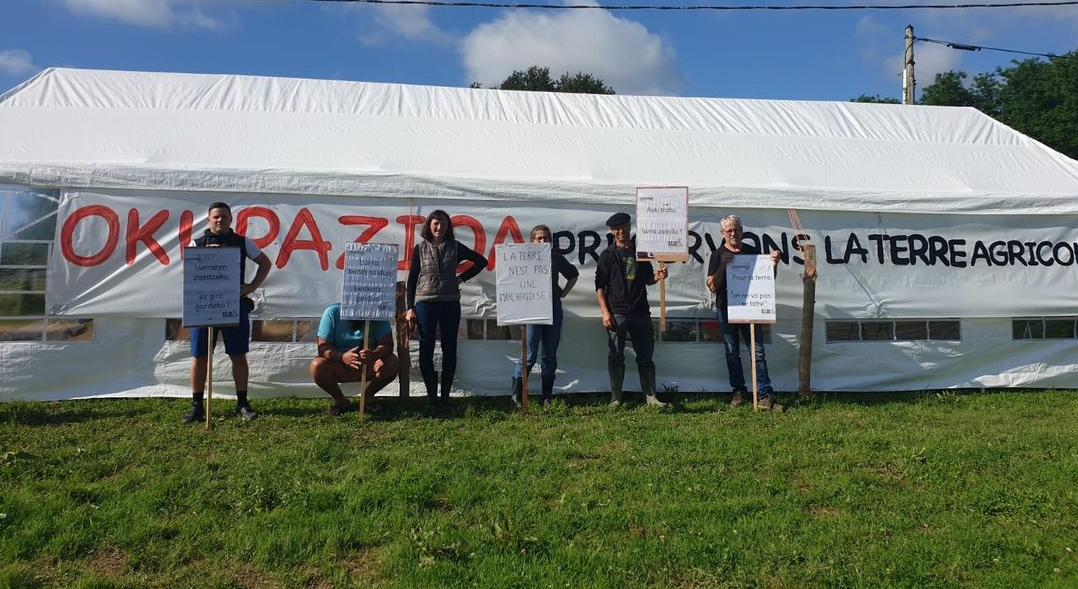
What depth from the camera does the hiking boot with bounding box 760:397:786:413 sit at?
6.08m

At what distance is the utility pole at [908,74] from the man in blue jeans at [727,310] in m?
12.8

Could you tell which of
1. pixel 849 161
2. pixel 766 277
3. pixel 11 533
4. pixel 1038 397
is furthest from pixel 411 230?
pixel 1038 397

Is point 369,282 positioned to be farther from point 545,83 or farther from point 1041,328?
point 545,83

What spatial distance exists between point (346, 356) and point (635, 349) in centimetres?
252

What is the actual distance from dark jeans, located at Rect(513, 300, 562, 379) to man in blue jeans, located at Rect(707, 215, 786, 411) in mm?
1442

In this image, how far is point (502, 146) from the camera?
296 inches

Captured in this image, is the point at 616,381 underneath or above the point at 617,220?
underneath

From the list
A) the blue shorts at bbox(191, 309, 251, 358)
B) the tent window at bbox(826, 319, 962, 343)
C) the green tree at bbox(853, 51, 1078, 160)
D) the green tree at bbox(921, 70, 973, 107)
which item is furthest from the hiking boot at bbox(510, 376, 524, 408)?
the green tree at bbox(921, 70, 973, 107)

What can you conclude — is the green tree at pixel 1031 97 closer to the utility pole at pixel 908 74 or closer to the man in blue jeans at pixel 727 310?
the utility pole at pixel 908 74

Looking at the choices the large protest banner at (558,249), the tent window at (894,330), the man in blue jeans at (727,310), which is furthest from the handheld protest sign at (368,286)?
the tent window at (894,330)

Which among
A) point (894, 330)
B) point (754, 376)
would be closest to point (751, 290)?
point (754, 376)

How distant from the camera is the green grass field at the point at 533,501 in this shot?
118 inches

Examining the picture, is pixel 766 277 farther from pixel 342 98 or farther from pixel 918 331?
Result: pixel 342 98

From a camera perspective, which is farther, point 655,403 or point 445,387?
point 655,403
